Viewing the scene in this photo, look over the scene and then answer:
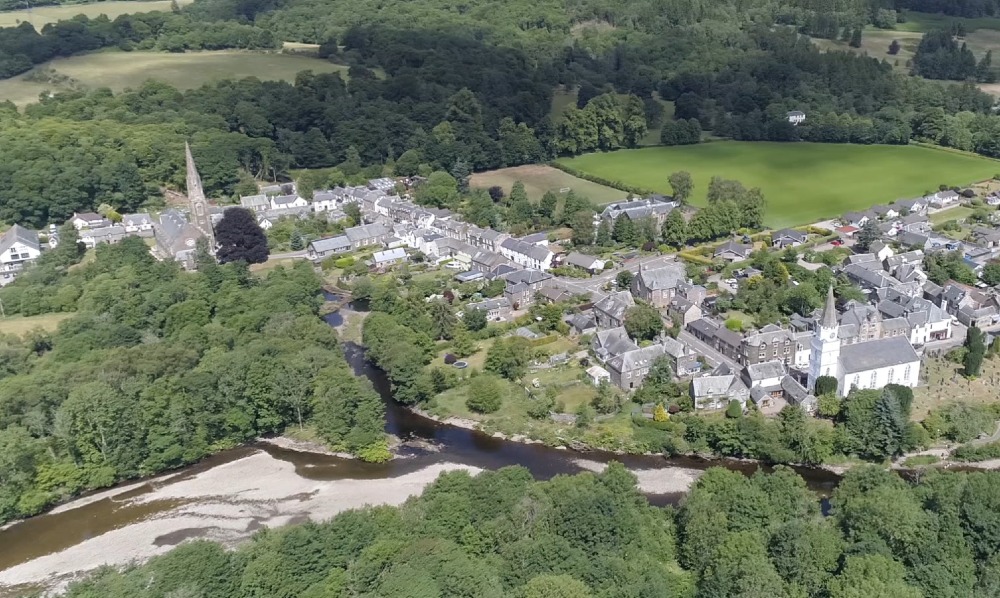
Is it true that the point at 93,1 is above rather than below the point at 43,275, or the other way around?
above

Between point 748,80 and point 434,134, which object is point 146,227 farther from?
point 748,80

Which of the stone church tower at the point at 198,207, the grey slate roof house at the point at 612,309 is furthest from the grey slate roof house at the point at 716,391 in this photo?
the stone church tower at the point at 198,207

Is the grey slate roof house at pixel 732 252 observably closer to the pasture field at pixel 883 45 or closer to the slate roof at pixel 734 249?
the slate roof at pixel 734 249

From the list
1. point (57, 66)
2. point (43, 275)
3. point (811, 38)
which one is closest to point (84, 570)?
point (43, 275)

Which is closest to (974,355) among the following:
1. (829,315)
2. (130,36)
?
(829,315)

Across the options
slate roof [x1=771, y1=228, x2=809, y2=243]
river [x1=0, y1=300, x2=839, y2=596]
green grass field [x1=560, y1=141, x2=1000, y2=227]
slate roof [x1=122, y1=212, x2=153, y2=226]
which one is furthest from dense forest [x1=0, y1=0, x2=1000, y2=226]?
river [x1=0, y1=300, x2=839, y2=596]

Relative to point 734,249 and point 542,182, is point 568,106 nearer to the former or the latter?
point 542,182
